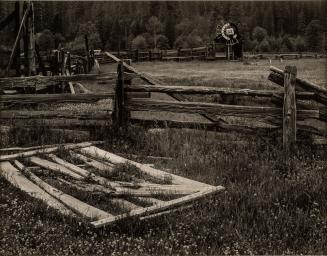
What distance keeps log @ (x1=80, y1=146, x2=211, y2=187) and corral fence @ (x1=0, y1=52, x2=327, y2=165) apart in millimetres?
1213

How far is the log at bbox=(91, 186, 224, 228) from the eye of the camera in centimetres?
472

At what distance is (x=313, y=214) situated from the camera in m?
4.99

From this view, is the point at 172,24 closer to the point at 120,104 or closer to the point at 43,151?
the point at 120,104

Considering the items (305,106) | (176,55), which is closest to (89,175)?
(305,106)

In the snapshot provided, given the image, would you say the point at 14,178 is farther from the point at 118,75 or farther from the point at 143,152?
the point at 118,75

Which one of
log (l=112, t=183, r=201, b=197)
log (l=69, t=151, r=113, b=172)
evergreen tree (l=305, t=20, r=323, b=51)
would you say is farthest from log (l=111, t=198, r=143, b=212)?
evergreen tree (l=305, t=20, r=323, b=51)

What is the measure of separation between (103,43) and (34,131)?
8128cm

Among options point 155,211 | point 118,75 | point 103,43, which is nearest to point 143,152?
point 118,75

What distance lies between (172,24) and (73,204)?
81654 mm

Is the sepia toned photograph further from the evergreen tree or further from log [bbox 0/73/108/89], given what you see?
the evergreen tree

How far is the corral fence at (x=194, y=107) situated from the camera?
25.2 ft

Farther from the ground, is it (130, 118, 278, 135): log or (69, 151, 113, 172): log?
(130, 118, 278, 135): log

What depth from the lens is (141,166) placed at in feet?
22.7

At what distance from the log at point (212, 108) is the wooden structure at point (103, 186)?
154cm
